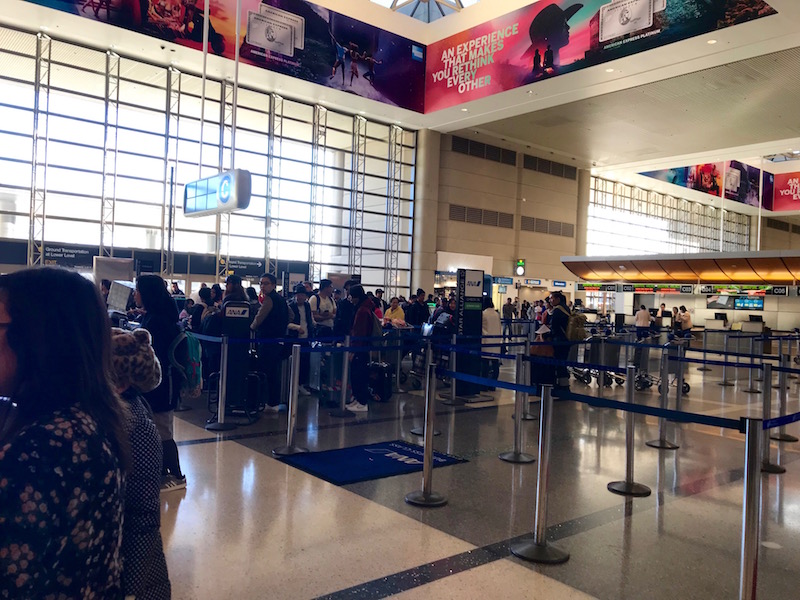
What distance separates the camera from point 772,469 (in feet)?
21.5

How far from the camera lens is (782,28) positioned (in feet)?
51.1

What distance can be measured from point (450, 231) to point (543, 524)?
24069 millimetres

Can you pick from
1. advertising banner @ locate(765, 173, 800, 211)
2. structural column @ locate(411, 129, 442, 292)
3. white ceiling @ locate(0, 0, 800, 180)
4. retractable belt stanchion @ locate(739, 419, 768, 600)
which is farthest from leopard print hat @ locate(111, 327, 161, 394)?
advertising banner @ locate(765, 173, 800, 211)

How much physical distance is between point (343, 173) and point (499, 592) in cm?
2353

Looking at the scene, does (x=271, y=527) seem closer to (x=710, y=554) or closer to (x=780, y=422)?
(x=710, y=554)

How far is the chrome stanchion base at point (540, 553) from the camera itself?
3.99m

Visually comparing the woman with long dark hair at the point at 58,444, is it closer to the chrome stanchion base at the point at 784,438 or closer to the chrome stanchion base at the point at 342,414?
the chrome stanchion base at the point at 342,414

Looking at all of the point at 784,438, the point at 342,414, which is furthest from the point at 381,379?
the point at 784,438

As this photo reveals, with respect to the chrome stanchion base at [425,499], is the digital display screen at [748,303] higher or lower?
higher

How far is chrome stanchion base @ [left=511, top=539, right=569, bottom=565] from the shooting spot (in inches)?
157

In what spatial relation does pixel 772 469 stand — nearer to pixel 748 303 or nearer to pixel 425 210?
pixel 748 303

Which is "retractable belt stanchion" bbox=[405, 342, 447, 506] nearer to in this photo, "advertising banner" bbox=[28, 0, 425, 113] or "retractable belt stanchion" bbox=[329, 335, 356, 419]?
"retractable belt stanchion" bbox=[329, 335, 356, 419]

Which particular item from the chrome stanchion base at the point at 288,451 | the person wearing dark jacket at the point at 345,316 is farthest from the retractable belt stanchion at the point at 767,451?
the person wearing dark jacket at the point at 345,316

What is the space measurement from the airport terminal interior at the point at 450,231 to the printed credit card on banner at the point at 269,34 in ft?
0.22
